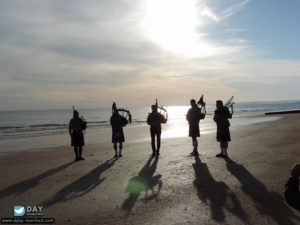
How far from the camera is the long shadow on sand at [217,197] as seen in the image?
5239 mm

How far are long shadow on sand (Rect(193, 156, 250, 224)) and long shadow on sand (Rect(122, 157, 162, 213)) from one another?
1.11 meters

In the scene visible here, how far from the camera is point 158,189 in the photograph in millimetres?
6891

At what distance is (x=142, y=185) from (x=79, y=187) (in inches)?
67.7

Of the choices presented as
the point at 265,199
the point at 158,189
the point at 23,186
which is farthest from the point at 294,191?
the point at 23,186

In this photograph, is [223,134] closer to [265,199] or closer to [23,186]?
[265,199]

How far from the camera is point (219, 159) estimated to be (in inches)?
402

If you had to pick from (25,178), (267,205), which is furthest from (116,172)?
(267,205)

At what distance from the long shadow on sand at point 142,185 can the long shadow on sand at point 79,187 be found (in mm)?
1051

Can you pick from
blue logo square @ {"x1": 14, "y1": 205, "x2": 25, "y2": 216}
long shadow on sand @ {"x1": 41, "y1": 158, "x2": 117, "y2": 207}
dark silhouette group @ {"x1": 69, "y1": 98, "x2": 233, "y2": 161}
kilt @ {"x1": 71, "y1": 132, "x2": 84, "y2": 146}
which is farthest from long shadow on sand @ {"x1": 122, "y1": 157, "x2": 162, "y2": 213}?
kilt @ {"x1": 71, "y1": 132, "x2": 84, "y2": 146}

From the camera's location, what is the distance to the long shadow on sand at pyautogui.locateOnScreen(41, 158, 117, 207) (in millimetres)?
6438

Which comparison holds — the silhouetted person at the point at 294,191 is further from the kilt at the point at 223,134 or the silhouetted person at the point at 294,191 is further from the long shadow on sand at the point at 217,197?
the kilt at the point at 223,134

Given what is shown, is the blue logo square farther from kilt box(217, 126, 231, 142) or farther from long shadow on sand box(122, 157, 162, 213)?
kilt box(217, 126, 231, 142)

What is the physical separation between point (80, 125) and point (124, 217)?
698 cm

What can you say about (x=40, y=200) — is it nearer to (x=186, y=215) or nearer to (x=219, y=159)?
(x=186, y=215)
